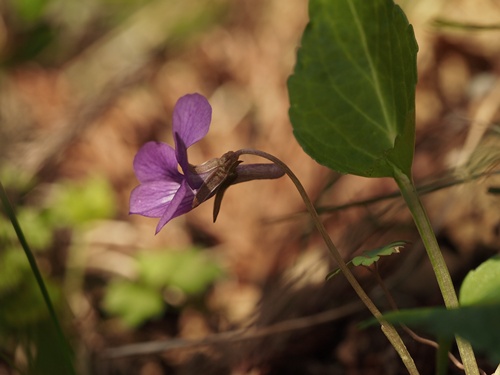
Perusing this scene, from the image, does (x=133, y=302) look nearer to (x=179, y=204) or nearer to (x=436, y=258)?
(x=179, y=204)

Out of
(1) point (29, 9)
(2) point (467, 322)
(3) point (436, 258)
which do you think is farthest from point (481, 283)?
(1) point (29, 9)

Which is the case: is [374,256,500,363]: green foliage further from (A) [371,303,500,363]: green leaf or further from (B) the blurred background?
(B) the blurred background

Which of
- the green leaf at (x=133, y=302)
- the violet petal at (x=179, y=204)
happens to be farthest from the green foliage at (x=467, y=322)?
the green leaf at (x=133, y=302)

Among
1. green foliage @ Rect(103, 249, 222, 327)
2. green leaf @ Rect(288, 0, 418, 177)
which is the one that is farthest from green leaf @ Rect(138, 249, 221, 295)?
green leaf @ Rect(288, 0, 418, 177)

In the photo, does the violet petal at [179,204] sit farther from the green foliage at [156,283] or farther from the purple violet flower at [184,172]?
the green foliage at [156,283]

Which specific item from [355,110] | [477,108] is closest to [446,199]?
[477,108]

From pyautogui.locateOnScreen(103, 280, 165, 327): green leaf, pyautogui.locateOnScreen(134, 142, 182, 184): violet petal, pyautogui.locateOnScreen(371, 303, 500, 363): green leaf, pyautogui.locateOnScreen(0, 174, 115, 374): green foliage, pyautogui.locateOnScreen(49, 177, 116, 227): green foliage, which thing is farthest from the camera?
pyautogui.locateOnScreen(49, 177, 116, 227): green foliage

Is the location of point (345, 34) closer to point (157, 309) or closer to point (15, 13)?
point (157, 309)
